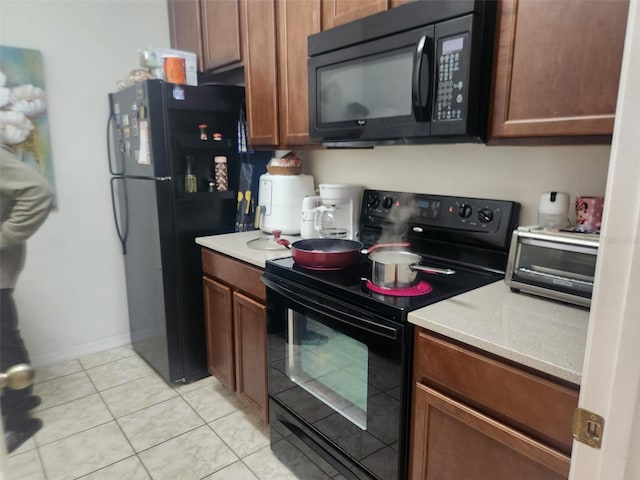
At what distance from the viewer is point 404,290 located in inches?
54.5

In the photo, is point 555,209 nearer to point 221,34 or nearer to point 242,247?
point 242,247

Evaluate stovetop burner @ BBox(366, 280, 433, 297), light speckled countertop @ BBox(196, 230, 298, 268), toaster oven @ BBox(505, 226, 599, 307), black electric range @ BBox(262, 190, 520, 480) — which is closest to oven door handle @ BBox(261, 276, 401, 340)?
black electric range @ BBox(262, 190, 520, 480)

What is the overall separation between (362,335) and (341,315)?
9 centimetres

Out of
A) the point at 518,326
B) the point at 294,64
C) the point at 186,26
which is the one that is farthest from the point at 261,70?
the point at 518,326

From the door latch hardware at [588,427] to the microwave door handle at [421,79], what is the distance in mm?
966

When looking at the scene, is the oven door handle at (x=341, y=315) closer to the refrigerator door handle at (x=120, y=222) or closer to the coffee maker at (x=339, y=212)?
the coffee maker at (x=339, y=212)

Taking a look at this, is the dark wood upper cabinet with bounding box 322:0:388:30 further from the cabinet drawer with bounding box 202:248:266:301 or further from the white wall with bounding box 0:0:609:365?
the cabinet drawer with bounding box 202:248:266:301

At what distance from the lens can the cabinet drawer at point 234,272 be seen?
6.33 feet

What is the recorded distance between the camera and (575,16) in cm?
111

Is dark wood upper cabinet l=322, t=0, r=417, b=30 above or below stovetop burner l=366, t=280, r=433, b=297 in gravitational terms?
above

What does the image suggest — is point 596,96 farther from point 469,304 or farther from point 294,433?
point 294,433

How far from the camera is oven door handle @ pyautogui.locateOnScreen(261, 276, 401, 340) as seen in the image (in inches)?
50.4

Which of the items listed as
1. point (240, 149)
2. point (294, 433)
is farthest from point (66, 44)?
point (294, 433)

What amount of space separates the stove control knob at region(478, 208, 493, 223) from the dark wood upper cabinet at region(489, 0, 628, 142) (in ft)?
1.25
